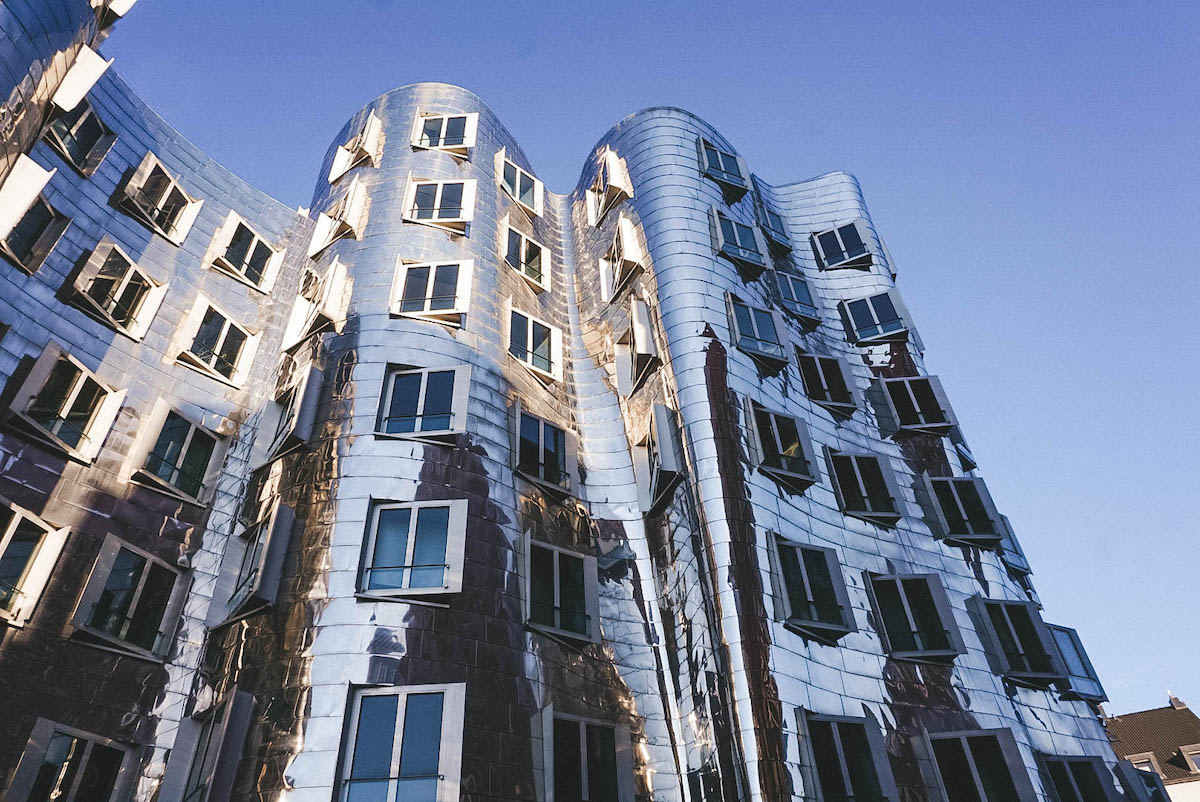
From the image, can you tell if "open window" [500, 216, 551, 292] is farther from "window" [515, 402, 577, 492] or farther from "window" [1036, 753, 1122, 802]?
"window" [1036, 753, 1122, 802]

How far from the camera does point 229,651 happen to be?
17438mm

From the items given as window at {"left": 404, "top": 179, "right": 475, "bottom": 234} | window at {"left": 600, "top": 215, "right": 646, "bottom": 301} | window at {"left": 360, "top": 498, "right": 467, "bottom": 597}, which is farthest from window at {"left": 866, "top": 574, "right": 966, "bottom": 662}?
window at {"left": 404, "top": 179, "right": 475, "bottom": 234}

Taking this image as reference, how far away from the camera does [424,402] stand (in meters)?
20.5

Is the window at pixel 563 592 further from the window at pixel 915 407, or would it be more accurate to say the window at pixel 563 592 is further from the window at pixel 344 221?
the window at pixel 344 221

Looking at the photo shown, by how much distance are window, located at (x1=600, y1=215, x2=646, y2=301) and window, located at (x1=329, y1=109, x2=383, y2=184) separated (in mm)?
9393

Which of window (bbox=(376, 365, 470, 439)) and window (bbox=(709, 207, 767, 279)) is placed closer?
window (bbox=(376, 365, 470, 439))

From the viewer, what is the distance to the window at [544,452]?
21.4m

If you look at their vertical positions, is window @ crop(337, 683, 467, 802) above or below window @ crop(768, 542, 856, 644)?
below

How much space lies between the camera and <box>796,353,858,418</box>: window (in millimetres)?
25906

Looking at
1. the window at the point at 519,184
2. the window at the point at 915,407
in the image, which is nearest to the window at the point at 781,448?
the window at the point at 915,407

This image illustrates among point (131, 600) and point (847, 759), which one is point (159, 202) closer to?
point (131, 600)

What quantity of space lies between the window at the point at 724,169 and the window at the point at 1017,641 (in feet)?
57.6

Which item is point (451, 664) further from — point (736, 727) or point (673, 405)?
point (673, 405)

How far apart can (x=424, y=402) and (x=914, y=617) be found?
14.5 meters
